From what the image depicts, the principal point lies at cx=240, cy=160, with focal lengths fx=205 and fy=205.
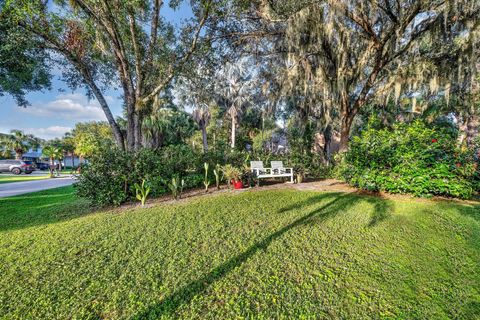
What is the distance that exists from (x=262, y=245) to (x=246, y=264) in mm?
515

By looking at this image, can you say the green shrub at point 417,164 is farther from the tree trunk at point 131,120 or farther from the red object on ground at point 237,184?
the tree trunk at point 131,120

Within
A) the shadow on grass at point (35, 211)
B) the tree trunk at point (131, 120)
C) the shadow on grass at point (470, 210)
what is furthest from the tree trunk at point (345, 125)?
the shadow on grass at point (35, 211)

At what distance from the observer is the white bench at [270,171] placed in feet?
22.9

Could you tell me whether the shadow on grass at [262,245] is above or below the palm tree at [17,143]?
below

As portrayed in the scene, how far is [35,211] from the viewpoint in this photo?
191 inches

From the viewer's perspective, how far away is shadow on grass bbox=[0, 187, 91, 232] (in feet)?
13.1

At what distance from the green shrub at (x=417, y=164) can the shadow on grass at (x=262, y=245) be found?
0.69 m

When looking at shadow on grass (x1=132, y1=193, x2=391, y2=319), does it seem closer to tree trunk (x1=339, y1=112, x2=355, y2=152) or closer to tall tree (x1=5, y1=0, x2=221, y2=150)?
tree trunk (x1=339, y1=112, x2=355, y2=152)

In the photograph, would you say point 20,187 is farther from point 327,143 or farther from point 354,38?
point 327,143

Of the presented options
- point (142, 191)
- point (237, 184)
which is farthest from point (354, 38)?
point (142, 191)

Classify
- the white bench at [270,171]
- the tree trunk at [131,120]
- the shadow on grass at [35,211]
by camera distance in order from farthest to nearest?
the white bench at [270,171]
the tree trunk at [131,120]
the shadow on grass at [35,211]

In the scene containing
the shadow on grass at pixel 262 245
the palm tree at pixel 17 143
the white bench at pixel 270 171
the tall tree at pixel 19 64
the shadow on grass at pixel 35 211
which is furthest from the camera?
the palm tree at pixel 17 143

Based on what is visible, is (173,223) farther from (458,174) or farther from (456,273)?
(458,174)

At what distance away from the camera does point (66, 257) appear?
2639 millimetres
